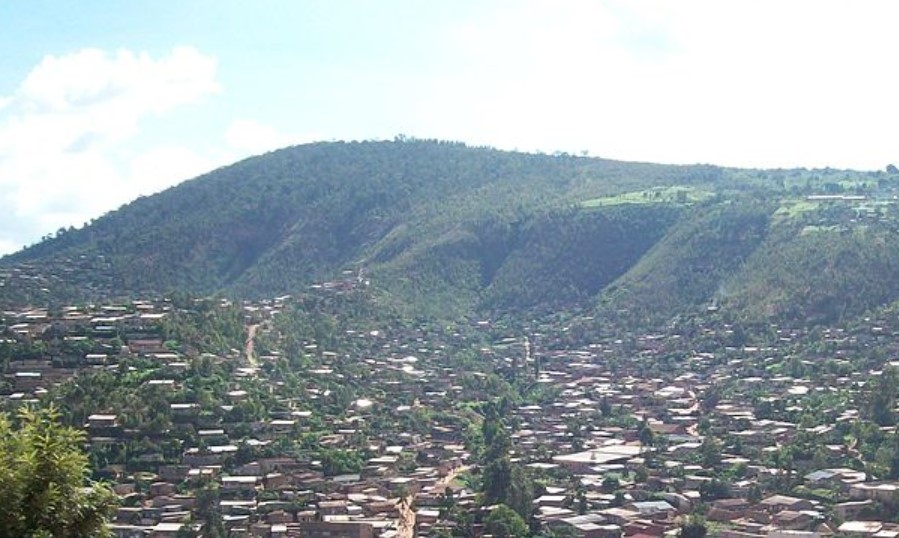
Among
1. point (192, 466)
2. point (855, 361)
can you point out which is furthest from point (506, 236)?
point (192, 466)

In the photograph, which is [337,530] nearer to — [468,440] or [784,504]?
[784,504]

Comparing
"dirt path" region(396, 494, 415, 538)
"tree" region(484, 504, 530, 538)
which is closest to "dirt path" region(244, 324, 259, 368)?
"dirt path" region(396, 494, 415, 538)

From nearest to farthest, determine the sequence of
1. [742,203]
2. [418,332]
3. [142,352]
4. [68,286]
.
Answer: [142,352], [418,332], [68,286], [742,203]

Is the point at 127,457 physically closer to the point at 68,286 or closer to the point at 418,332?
the point at 418,332

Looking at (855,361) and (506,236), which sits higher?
(506,236)

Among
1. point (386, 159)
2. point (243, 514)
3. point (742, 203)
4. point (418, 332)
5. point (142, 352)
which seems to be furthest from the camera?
point (386, 159)

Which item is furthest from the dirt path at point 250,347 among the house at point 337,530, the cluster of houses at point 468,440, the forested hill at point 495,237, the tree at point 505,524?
the tree at point 505,524

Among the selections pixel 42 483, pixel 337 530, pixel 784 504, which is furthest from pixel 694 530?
pixel 42 483
